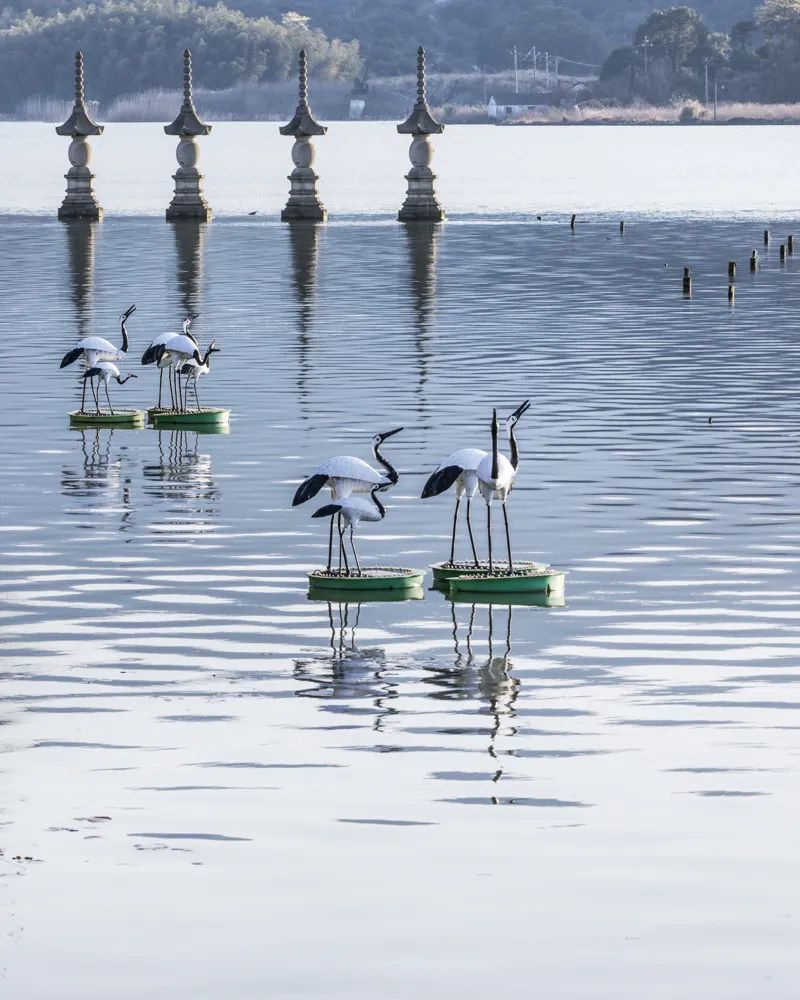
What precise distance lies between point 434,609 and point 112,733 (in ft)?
16.7

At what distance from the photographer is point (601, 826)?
1453cm

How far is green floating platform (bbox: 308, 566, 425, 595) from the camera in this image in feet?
71.9

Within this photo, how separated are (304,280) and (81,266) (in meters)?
7.81

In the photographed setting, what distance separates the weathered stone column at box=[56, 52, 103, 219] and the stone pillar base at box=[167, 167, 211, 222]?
2.75 metres

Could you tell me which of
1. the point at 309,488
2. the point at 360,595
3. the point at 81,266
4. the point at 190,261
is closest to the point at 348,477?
the point at 309,488

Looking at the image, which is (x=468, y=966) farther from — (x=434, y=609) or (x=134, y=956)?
(x=434, y=609)

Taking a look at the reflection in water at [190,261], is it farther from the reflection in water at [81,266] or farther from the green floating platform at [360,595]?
the green floating platform at [360,595]

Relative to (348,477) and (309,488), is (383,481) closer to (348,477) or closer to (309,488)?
(348,477)

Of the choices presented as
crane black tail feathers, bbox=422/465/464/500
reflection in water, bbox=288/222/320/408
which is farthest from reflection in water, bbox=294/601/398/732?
reflection in water, bbox=288/222/320/408

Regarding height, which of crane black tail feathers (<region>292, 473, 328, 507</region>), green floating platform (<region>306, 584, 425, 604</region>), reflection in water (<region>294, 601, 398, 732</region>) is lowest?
green floating platform (<region>306, 584, 425, 604</region>)

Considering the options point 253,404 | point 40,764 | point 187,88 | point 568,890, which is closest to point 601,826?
point 568,890

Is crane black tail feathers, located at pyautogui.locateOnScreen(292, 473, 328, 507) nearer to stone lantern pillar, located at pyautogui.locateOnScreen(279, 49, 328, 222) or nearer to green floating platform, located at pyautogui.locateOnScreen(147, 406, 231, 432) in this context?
green floating platform, located at pyautogui.locateOnScreen(147, 406, 231, 432)

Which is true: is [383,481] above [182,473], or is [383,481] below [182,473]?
above

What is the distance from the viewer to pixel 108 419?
115ft
